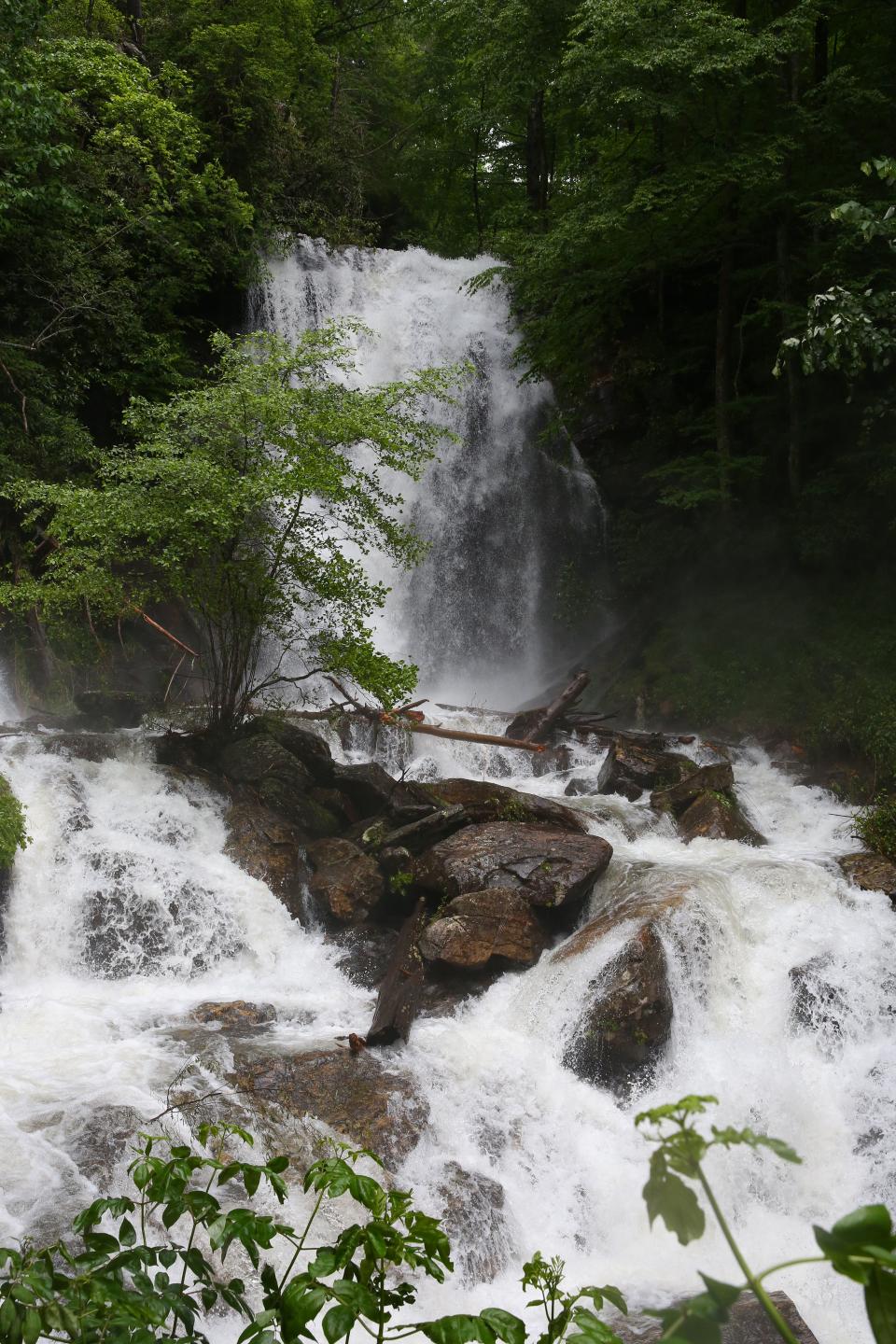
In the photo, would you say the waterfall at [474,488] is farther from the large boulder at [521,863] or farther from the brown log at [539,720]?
the large boulder at [521,863]

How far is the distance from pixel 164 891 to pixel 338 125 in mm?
17565

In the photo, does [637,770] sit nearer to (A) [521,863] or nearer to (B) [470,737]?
(B) [470,737]

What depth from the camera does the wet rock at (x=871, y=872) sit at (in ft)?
25.4

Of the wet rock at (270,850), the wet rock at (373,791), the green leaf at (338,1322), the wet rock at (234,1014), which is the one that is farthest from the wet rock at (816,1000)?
the green leaf at (338,1322)

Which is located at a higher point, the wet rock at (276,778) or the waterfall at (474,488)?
the waterfall at (474,488)

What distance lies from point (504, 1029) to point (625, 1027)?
92 centimetres

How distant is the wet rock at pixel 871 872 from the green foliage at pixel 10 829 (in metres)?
7.09

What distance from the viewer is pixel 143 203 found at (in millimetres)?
14383

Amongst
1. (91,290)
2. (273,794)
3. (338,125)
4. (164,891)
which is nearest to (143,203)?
(91,290)

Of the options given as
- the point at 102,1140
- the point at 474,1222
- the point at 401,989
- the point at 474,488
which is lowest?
the point at 474,1222

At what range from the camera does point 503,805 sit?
31.1 feet

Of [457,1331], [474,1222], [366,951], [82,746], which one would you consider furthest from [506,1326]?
[82,746]

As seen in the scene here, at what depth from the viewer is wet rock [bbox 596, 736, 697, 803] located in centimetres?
1074

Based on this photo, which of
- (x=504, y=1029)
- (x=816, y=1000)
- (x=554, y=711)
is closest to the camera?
(x=816, y=1000)
